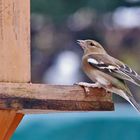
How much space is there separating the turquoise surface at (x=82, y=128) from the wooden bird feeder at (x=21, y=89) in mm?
3062

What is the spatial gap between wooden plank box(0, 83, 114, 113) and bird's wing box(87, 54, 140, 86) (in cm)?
88

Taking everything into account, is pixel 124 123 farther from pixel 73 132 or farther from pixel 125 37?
pixel 125 37

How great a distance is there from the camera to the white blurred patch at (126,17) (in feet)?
57.2

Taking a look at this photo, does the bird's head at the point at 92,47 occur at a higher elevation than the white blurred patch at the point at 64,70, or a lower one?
higher

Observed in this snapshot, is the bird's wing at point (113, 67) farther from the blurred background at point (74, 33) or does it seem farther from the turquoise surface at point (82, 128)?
the blurred background at point (74, 33)

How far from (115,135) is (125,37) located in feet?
28.2

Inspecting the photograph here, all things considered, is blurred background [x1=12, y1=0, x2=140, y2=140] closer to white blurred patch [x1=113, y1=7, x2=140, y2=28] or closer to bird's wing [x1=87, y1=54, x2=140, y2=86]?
white blurred patch [x1=113, y1=7, x2=140, y2=28]

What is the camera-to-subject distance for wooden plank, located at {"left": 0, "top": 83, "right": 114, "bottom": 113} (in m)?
5.21

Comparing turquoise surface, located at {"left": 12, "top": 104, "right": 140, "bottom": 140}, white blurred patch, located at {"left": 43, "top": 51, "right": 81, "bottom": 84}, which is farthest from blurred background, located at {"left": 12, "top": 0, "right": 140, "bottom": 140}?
turquoise surface, located at {"left": 12, "top": 104, "right": 140, "bottom": 140}

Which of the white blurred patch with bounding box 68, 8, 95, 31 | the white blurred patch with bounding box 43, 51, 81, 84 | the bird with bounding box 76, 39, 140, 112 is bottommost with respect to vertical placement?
the white blurred patch with bounding box 43, 51, 81, 84

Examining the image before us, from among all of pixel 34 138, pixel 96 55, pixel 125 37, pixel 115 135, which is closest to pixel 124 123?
pixel 115 135

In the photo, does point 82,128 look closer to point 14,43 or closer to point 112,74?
point 112,74

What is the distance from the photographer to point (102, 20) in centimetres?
1788

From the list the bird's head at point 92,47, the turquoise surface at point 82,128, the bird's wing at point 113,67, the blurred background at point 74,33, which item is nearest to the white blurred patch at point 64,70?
the blurred background at point 74,33
